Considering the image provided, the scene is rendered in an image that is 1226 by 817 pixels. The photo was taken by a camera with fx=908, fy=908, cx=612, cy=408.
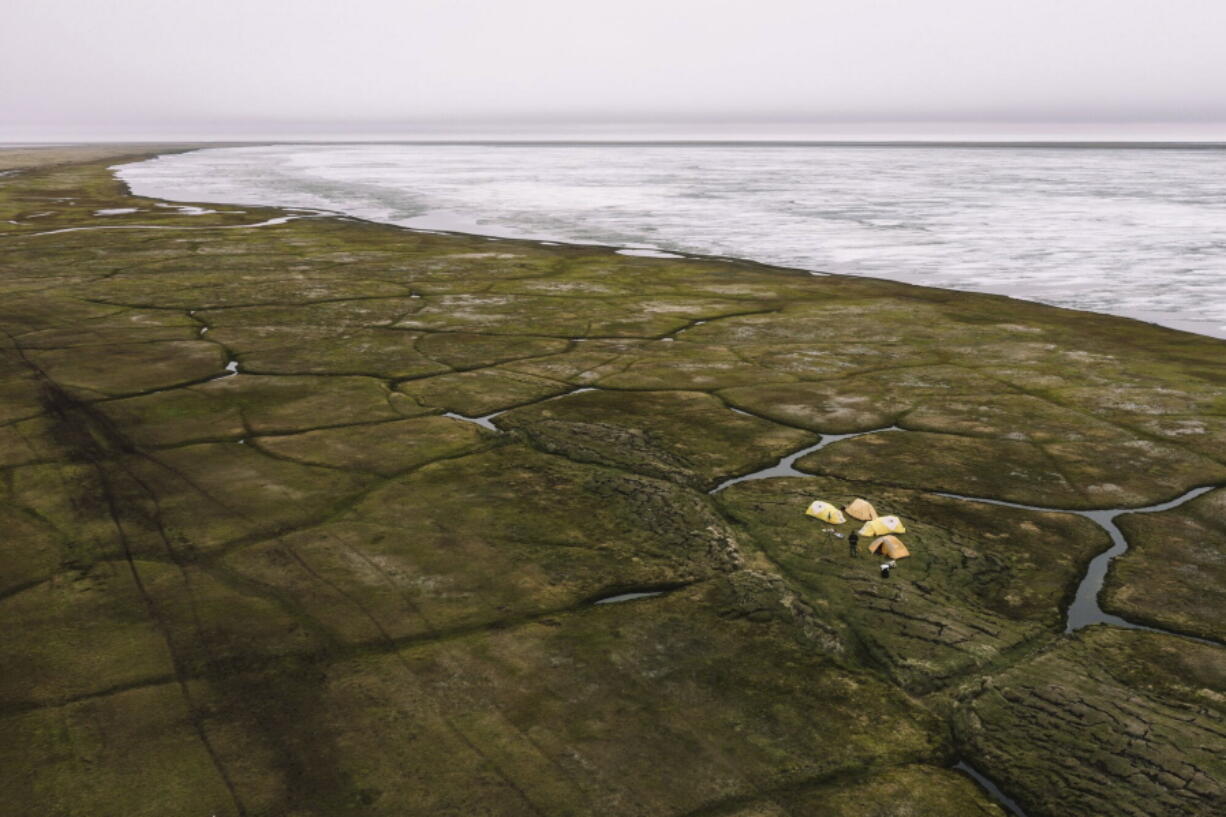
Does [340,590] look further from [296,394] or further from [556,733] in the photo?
[296,394]

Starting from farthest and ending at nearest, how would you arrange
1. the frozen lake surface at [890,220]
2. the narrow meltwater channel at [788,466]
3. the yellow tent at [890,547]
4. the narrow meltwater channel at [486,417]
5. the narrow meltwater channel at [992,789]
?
the frozen lake surface at [890,220] < the narrow meltwater channel at [486,417] < the narrow meltwater channel at [788,466] < the yellow tent at [890,547] < the narrow meltwater channel at [992,789]

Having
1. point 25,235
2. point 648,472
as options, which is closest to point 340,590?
point 648,472

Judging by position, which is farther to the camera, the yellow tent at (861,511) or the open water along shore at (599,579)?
the yellow tent at (861,511)

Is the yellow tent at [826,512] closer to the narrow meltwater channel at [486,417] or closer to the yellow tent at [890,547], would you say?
the yellow tent at [890,547]

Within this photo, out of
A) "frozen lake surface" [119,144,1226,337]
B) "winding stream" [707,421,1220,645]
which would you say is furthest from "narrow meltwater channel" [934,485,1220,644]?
"frozen lake surface" [119,144,1226,337]

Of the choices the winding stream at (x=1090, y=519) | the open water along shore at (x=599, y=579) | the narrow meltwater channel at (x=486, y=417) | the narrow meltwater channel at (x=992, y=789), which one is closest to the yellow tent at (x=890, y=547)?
the open water along shore at (x=599, y=579)

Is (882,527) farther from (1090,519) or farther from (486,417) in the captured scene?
(486,417)
